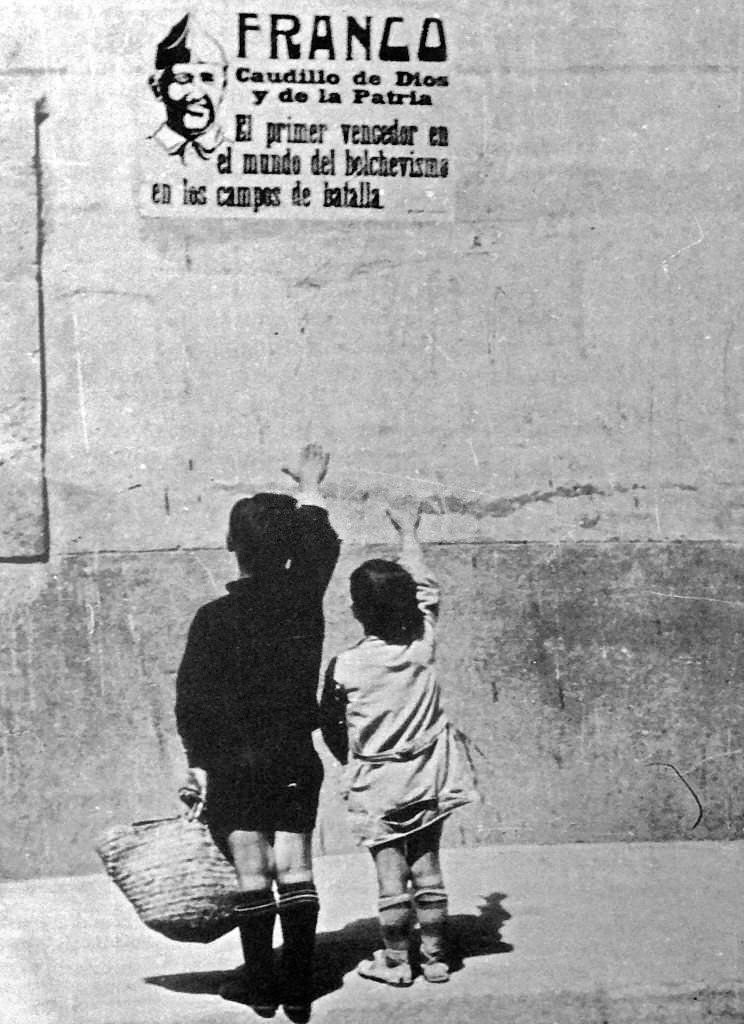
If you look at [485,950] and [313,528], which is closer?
[485,950]

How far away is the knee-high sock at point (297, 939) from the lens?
12.0 feet

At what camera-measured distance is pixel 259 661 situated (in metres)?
3.82

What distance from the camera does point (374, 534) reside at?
3887mm

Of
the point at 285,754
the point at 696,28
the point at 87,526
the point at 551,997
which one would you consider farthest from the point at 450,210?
the point at 551,997

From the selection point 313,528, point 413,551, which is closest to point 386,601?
point 413,551

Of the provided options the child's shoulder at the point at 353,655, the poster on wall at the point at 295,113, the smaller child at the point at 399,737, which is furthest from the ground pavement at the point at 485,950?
the poster on wall at the point at 295,113

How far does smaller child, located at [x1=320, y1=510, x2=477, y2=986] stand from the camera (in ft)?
12.4

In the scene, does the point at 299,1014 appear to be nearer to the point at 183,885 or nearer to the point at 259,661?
the point at 183,885

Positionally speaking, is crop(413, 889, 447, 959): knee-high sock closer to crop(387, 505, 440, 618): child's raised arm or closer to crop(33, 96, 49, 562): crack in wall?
crop(387, 505, 440, 618): child's raised arm

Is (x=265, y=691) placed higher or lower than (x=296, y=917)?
higher

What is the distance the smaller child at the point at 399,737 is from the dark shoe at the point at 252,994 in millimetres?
313

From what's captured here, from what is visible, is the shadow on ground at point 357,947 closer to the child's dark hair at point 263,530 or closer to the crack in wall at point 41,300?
the child's dark hair at point 263,530

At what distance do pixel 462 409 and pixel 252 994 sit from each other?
1.78 m

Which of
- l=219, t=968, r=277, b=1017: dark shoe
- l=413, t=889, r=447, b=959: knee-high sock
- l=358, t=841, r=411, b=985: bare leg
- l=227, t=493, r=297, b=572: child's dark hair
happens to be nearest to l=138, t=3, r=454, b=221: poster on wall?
l=227, t=493, r=297, b=572: child's dark hair
